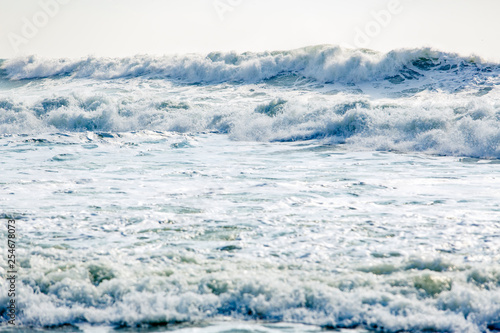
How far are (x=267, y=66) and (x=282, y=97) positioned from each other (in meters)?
8.52

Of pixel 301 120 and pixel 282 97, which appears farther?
pixel 282 97

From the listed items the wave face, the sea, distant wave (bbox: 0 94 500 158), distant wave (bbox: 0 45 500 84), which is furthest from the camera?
distant wave (bbox: 0 45 500 84)

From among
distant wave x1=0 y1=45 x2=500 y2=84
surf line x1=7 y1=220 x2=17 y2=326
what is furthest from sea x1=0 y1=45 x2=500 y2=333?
distant wave x1=0 y1=45 x2=500 y2=84

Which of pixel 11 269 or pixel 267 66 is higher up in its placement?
pixel 267 66

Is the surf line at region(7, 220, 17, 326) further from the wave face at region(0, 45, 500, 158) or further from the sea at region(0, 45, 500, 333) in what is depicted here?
the wave face at region(0, 45, 500, 158)

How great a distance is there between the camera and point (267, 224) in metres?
5.16

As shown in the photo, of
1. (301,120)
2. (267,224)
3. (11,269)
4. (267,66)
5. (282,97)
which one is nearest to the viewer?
(11,269)

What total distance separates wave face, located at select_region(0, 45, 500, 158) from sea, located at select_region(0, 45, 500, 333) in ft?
0.36

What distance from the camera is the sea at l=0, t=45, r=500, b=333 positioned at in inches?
129

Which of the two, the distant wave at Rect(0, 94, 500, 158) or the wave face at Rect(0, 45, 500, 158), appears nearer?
the distant wave at Rect(0, 94, 500, 158)

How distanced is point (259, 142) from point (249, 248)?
887cm

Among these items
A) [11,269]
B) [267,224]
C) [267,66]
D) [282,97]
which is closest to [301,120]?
[282,97]

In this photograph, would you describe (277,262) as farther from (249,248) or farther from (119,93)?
(119,93)

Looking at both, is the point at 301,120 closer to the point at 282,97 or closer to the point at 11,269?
the point at 282,97
